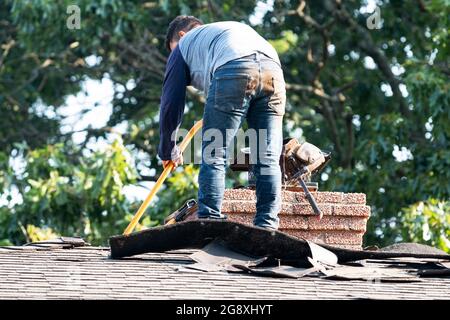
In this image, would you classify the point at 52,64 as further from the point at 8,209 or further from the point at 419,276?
the point at 419,276

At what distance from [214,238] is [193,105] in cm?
1269

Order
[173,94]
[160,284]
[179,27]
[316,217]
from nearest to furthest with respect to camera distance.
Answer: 1. [160,284]
2. [173,94]
3. [179,27]
4. [316,217]

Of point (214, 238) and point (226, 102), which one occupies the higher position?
point (226, 102)

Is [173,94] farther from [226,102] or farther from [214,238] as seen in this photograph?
[214,238]

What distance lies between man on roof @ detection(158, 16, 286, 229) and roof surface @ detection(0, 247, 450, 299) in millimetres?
623

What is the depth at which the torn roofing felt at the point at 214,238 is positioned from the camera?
7.13 meters

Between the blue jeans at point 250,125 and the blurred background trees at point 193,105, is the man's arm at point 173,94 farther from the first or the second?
the blurred background trees at point 193,105

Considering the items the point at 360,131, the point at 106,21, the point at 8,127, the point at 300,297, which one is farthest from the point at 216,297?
the point at 8,127

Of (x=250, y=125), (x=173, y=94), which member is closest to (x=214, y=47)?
(x=173, y=94)

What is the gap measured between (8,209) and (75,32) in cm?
299

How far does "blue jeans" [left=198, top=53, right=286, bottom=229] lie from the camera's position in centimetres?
756

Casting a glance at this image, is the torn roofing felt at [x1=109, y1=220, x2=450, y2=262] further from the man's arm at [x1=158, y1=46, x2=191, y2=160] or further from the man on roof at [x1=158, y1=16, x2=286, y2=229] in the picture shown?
the man's arm at [x1=158, y1=46, x2=191, y2=160]

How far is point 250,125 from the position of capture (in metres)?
7.95

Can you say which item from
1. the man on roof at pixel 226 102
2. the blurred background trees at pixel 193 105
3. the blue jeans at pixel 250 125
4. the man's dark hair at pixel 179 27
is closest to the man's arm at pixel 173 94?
the man on roof at pixel 226 102
